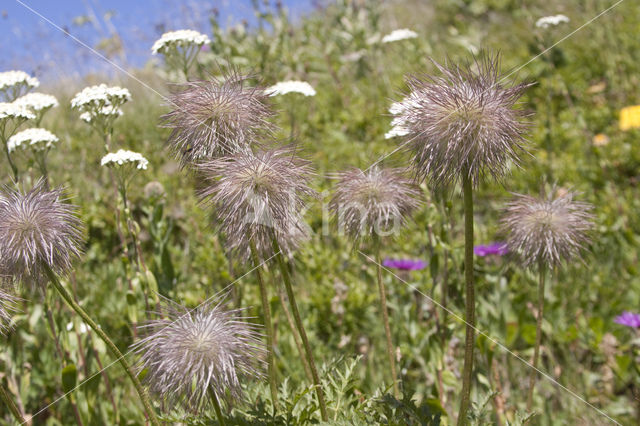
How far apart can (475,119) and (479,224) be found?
3.90 m

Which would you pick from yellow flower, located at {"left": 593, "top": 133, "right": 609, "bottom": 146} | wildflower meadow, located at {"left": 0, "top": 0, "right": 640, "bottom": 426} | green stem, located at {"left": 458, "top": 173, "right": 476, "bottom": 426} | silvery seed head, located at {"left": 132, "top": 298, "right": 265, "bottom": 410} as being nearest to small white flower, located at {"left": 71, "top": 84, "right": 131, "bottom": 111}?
wildflower meadow, located at {"left": 0, "top": 0, "right": 640, "bottom": 426}

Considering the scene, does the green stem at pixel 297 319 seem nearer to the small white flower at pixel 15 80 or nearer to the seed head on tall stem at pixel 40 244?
the seed head on tall stem at pixel 40 244

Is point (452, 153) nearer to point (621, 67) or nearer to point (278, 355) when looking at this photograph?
point (278, 355)

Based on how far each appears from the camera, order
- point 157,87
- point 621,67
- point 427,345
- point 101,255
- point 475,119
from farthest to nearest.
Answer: point 157,87
point 621,67
point 101,255
point 427,345
point 475,119

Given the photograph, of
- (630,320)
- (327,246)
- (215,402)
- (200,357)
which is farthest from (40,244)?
(630,320)

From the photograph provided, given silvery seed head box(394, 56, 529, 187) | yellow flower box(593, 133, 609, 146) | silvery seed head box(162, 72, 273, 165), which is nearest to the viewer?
silvery seed head box(394, 56, 529, 187)

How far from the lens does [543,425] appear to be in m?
3.66

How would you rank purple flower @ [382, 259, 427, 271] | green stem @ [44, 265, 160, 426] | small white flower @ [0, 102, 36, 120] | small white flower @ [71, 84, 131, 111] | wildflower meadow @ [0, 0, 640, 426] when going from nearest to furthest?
green stem @ [44, 265, 160, 426] < wildflower meadow @ [0, 0, 640, 426] < small white flower @ [0, 102, 36, 120] < small white flower @ [71, 84, 131, 111] < purple flower @ [382, 259, 427, 271]

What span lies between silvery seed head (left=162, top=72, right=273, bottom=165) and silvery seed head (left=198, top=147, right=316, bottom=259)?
0.27 ft

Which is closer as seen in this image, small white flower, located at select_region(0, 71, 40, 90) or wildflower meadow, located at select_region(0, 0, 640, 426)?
wildflower meadow, located at select_region(0, 0, 640, 426)

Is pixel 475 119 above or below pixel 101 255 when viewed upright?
above

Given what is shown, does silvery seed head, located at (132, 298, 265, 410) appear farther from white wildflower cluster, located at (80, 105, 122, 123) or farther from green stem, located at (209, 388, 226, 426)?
white wildflower cluster, located at (80, 105, 122, 123)

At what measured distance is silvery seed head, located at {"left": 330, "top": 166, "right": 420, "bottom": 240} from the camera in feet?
8.61

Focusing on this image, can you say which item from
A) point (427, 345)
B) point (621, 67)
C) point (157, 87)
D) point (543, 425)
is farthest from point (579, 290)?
point (157, 87)
